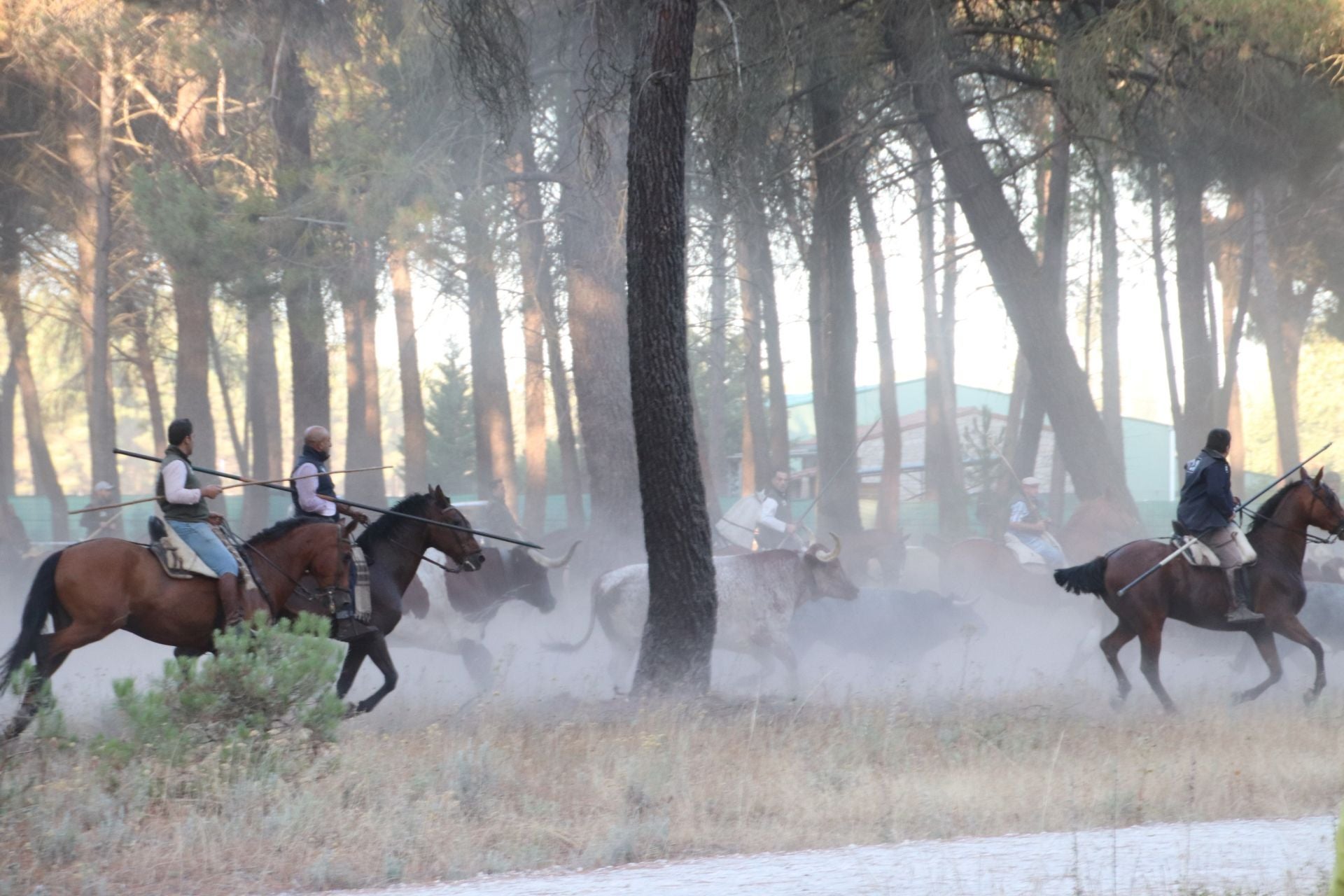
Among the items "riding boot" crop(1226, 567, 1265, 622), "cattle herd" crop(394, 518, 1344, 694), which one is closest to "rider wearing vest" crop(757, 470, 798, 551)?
"cattle herd" crop(394, 518, 1344, 694)

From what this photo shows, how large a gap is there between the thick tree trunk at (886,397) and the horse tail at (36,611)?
2211cm

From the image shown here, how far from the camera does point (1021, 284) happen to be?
19812mm

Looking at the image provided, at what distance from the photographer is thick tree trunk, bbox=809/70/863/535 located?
766 inches

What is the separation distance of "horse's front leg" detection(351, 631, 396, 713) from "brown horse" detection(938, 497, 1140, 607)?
1037cm

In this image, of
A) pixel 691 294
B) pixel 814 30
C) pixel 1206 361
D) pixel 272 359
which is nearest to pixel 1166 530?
pixel 1206 361

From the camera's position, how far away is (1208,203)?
2475 centimetres

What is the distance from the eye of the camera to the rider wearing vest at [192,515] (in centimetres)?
1000

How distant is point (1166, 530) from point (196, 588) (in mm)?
25314

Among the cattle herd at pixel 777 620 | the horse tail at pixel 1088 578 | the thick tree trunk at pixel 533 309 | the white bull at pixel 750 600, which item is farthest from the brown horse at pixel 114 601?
the thick tree trunk at pixel 533 309

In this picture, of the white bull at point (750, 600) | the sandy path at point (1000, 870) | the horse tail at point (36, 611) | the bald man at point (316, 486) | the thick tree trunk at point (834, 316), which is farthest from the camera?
the thick tree trunk at point (834, 316)

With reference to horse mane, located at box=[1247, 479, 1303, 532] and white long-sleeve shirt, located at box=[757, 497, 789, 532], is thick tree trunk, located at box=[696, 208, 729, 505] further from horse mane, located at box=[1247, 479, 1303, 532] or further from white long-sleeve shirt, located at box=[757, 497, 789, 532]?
horse mane, located at box=[1247, 479, 1303, 532]

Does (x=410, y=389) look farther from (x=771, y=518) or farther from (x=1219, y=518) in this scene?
(x=1219, y=518)

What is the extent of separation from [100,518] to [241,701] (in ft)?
66.1

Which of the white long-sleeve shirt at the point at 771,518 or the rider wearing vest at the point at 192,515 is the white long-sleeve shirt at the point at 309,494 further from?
the white long-sleeve shirt at the point at 771,518
